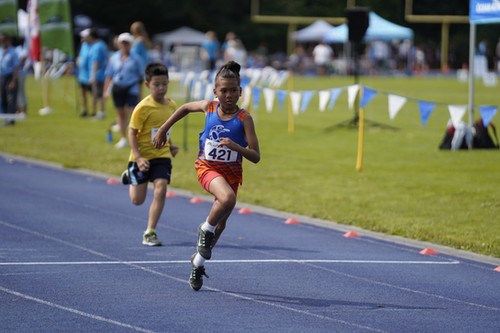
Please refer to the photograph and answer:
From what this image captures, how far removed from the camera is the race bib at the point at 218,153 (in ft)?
27.9

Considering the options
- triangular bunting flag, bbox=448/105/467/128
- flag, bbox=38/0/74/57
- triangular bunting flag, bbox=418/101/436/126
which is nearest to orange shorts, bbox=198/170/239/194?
triangular bunting flag, bbox=418/101/436/126

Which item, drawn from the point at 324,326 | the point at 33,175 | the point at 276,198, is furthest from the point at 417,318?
the point at 33,175

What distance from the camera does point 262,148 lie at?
21062mm

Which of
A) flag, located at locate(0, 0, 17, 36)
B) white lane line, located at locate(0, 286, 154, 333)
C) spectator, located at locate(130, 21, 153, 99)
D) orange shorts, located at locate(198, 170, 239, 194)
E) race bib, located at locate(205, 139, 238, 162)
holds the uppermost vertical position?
flag, located at locate(0, 0, 17, 36)

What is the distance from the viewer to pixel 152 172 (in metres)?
11.0

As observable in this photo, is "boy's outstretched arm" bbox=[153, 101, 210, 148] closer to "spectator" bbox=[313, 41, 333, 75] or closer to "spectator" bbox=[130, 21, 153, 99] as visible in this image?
"spectator" bbox=[130, 21, 153, 99]

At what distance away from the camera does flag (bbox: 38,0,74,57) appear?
24.6 m

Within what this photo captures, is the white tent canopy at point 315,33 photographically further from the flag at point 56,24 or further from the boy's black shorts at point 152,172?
the boy's black shorts at point 152,172

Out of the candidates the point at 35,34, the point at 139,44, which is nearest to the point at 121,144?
the point at 139,44

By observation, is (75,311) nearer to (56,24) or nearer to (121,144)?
(121,144)

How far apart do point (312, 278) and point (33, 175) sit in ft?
27.8

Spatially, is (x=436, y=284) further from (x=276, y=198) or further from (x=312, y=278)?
(x=276, y=198)

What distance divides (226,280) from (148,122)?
2.42m

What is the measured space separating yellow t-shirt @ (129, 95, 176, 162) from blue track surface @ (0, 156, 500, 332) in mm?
928
